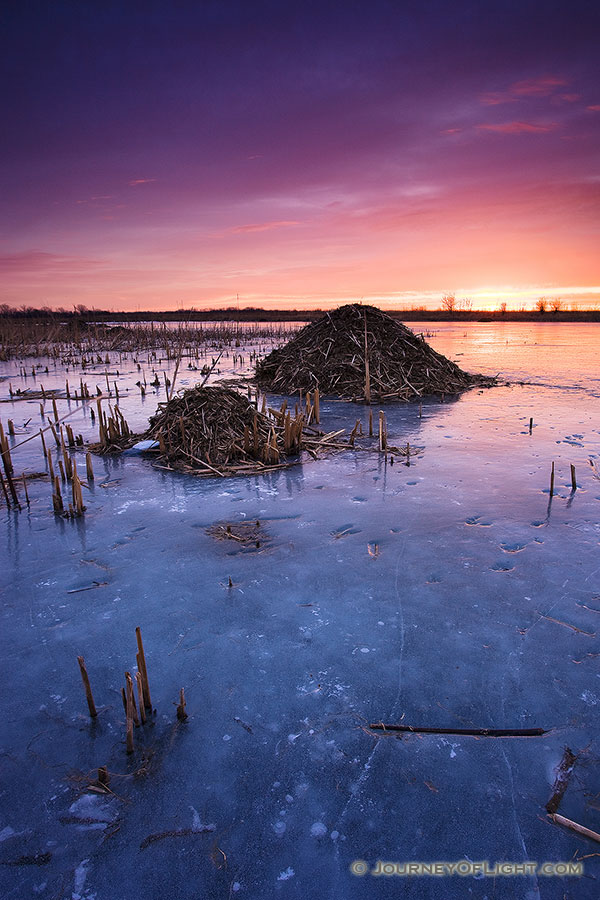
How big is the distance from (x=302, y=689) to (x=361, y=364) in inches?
456

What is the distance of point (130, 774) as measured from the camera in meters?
2.32

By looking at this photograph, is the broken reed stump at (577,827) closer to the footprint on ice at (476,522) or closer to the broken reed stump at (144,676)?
the broken reed stump at (144,676)

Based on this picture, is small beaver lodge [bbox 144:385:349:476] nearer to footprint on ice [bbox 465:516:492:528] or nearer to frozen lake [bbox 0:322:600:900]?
frozen lake [bbox 0:322:600:900]

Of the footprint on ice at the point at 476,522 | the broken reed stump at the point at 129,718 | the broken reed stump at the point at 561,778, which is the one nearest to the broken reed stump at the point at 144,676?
the broken reed stump at the point at 129,718

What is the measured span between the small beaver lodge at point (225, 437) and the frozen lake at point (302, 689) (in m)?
1.33

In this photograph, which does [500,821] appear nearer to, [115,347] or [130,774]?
[130,774]

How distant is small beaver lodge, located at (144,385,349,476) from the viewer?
7250 mm

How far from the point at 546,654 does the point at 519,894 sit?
1.50 m

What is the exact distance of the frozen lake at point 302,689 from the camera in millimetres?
1988

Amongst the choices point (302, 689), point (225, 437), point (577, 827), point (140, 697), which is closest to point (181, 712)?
point (140, 697)

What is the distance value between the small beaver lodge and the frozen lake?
1.33m

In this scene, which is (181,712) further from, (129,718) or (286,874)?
(286,874)

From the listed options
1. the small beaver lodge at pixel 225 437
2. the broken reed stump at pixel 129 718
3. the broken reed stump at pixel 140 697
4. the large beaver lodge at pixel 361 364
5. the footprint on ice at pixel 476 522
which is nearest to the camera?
the broken reed stump at pixel 129 718

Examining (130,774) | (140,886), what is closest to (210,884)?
(140,886)
